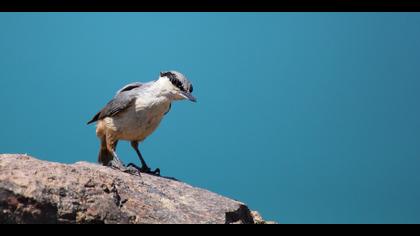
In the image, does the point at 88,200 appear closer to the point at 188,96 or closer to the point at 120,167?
the point at 120,167

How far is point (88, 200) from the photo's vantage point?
4.31 meters

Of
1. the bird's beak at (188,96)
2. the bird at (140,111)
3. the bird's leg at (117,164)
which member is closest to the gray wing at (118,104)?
the bird at (140,111)

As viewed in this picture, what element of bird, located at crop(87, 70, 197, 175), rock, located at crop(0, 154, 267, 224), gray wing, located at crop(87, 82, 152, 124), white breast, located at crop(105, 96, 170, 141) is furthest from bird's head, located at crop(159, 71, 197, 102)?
rock, located at crop(0, 154, 267, 224)

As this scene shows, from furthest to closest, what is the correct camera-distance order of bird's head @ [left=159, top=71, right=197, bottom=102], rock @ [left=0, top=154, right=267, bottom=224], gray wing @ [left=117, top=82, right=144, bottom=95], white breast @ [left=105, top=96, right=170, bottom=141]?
gray wing @ [left=117, top=82, right=144, bottom=95]
white breast @ [left=105, top=96, right=170, bottom=141]
bird's head @ [left=159, top=71, right=197, bottom=102]
rock @ [left=0, top=154, right=267, bottom=224]

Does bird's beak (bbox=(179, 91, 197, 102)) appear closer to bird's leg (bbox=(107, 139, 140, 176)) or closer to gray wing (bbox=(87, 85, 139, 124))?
gray wing (bbox=(87, 85, 139, 124))

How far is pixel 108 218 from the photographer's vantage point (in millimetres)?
4266

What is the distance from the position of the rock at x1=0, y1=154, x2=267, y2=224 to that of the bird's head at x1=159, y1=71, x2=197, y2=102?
1511 mm

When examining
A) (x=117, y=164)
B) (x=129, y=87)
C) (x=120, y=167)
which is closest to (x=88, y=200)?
(x=120, y=167)

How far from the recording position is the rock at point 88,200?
159 inches

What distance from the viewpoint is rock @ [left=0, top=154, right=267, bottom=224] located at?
4.05m
